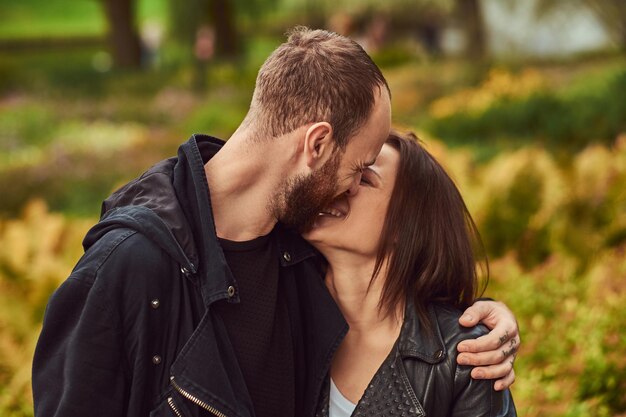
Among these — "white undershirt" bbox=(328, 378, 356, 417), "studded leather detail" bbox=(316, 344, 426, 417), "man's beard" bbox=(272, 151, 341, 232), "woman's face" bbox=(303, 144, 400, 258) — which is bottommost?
"white undershirt" bbox=(328, 378, 356, 417)

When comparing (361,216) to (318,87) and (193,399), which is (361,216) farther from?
(193,399)

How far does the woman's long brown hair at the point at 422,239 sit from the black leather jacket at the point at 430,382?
0.07 meters

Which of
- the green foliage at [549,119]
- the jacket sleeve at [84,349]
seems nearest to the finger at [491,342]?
the jacket sleeve at [84,349]

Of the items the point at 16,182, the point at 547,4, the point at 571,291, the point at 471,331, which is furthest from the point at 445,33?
the point at 471,331

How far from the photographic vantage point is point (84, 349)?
2.25 metres

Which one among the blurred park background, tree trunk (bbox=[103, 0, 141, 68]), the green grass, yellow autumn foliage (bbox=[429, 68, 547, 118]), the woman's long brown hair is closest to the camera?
the woman's long brown hair

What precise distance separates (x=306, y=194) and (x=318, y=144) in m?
0.17

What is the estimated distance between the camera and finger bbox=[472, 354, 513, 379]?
8.76ft

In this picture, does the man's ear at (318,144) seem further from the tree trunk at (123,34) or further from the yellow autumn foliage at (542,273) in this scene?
the tree trunk at (123,34)

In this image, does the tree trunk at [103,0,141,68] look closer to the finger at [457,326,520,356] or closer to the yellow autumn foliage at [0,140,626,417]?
the yellow autumn foliage at [0,140,626,417]

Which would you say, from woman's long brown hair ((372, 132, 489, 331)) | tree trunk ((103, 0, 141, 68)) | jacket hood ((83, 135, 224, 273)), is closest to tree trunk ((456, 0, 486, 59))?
tree trunk ((103, 0, 141, 68))

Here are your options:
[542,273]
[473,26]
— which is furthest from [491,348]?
[473,26]

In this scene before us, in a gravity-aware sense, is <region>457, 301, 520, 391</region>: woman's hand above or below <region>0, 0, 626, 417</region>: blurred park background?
above

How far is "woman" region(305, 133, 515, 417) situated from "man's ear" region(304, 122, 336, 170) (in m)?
0.33
